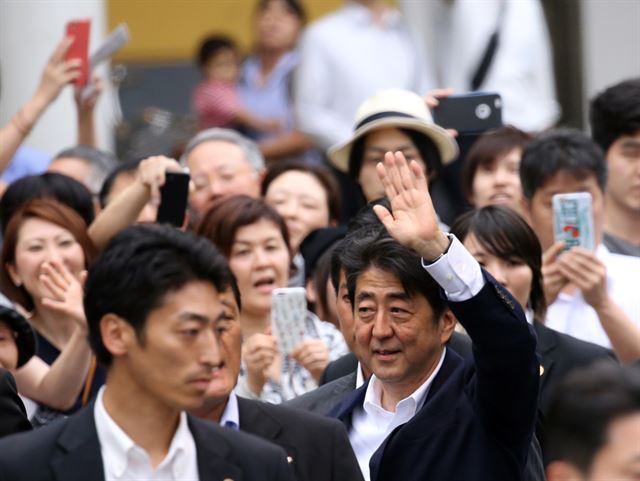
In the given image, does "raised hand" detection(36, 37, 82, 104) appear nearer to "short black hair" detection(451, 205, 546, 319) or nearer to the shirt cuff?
"short black hair" detection(451, 205, 546, 319)

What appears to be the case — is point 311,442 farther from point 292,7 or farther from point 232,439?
point 292,7

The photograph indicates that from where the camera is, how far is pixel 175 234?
525 cm

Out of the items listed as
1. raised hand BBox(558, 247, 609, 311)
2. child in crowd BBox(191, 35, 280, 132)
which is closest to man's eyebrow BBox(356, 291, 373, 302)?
raised hand BBox(558, 247, 609, 311)

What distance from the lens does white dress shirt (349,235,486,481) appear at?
566 cm

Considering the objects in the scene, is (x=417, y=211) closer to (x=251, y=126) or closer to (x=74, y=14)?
(x=251, y=126)

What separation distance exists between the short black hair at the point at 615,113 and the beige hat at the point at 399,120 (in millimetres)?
745

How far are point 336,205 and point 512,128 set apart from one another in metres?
0.91

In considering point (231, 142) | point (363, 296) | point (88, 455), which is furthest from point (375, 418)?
point (231, 142)

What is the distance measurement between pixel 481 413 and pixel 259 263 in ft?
8.24

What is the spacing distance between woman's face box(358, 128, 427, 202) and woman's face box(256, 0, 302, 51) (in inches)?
129

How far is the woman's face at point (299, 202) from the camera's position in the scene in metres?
9.36

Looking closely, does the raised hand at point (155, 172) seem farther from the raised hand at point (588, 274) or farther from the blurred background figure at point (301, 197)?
the raised hand at point (588, 274)

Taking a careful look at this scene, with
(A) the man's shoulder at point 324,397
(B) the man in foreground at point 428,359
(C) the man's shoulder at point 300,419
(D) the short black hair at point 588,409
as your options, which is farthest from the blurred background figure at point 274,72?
(D) the short black hair at point 588,409

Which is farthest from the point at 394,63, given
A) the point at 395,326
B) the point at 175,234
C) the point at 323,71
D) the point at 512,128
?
the point at 175,234
